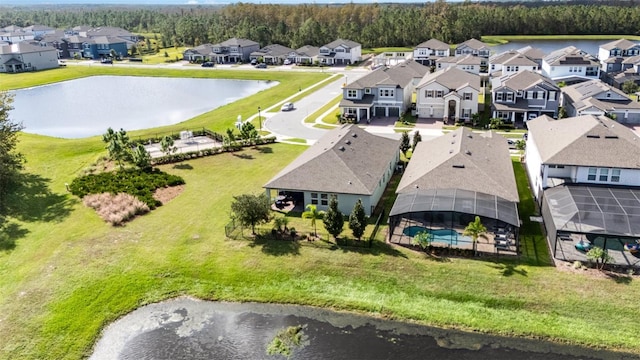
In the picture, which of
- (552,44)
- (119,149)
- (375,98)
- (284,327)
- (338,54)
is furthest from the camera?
(552,44)

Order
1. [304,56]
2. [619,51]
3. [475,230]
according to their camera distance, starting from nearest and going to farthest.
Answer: [475,230], [619,51], [304,56]

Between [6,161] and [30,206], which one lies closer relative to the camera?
[30,206]

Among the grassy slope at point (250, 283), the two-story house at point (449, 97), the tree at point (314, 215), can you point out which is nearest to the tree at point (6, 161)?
the grassy slope at point (250, 283)

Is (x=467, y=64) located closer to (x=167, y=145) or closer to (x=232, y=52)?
(x=167, y=145)

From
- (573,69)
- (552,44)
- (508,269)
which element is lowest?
(508,269)

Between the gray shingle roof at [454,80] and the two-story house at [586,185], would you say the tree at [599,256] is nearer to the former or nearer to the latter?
the two-story house at [586,185]

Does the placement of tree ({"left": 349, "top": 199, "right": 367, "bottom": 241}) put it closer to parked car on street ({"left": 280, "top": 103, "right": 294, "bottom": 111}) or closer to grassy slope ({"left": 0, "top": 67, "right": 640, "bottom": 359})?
grassy slope ({"left": 0, "top": 67, "right": 640, "bottom": 359})

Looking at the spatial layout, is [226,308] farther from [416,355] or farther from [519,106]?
[519,106]

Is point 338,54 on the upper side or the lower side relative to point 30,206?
upper

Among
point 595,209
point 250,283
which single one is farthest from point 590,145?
point 250,283
